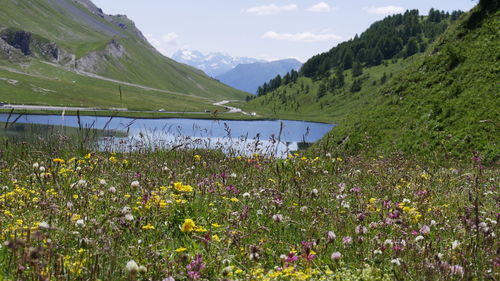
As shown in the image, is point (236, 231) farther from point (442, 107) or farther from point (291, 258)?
point (442, 107)

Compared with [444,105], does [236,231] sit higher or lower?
lower

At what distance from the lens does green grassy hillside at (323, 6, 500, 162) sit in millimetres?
20062

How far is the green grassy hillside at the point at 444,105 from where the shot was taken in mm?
20062

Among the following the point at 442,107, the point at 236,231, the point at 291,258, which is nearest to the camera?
the point at 291,258

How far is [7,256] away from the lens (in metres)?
4.29

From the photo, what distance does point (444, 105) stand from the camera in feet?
75.5

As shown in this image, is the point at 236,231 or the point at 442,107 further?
the point at 442,107

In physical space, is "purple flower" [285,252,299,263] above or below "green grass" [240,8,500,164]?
below

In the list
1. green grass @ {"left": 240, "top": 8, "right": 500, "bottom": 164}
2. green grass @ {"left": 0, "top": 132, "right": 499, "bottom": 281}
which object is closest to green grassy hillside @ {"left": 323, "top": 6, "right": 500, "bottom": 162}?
green grass @ {"left": 240, "top": 8, "right": 500, "bottom": 164}

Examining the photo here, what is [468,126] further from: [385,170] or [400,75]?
[385,170]

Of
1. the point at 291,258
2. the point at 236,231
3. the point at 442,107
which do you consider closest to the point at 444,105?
the point at 442,107

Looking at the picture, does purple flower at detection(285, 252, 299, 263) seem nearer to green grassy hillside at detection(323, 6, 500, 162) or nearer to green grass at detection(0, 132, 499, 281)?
green grass at detection(0, 132, 499, 281)

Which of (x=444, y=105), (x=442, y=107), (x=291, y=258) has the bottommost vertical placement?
(x=291, y=258)

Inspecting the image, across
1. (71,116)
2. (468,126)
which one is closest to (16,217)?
(468,126)
